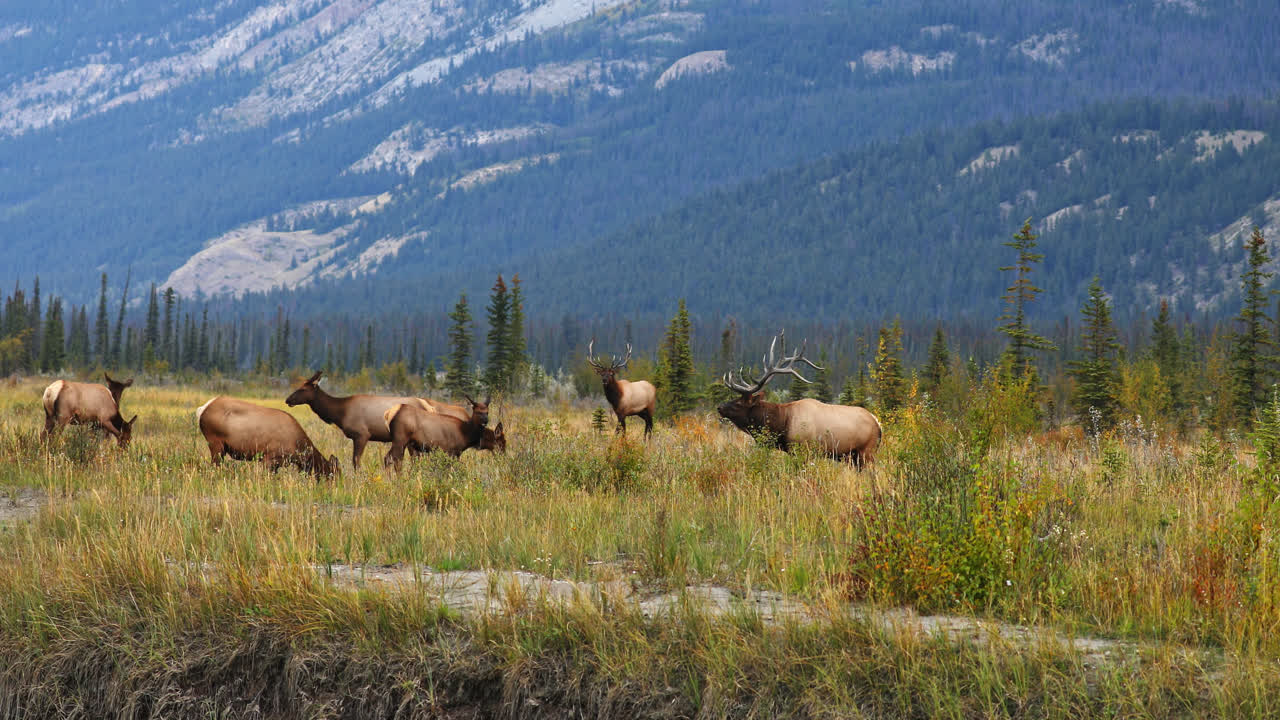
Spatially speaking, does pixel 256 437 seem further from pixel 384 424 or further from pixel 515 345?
pixel 515 345

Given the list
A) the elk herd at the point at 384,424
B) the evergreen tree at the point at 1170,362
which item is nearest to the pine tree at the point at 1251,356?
the evergreen tree at the point at 1170,362

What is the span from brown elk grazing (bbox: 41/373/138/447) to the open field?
241 inches

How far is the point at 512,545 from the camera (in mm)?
9047

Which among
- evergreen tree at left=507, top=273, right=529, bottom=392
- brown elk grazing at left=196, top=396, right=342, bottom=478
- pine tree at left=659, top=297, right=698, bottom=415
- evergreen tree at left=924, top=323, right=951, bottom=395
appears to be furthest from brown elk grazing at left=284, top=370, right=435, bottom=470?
evergreen tree at left=507, top=273, right=529, bottom=392

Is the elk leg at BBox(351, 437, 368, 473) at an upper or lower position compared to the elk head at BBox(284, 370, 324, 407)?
lower

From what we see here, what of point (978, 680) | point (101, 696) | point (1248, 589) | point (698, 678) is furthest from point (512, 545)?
point (1248, 589)

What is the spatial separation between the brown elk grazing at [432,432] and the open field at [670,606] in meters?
4.32

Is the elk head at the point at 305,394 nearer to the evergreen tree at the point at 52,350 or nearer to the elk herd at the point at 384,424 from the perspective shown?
the elk herd at the point at 384,424

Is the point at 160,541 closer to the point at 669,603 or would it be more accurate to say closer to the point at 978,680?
the point at 669,603

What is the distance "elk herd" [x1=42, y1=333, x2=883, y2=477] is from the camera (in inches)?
531

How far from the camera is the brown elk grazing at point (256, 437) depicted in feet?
43.7

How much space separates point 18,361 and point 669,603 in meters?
Result: 82.0

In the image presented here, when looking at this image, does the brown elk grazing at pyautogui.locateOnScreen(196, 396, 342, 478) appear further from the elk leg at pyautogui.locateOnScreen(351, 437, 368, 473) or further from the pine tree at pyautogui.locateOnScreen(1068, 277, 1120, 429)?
the pine tree at pyautogui.locateOnScreen(1068, 277, 1120, 429)

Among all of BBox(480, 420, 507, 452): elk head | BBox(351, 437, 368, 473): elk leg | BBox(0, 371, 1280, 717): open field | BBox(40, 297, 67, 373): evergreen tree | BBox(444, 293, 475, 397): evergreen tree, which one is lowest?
BBox(40, 297, 67, 373): evergreen tree
